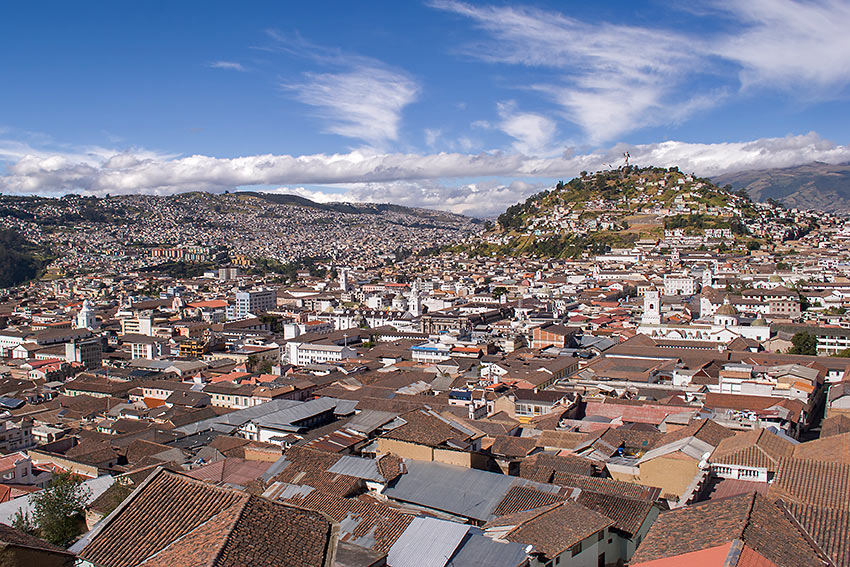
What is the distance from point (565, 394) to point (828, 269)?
4259cm

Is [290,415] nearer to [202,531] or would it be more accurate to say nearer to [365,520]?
[365,520]

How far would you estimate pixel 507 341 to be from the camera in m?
35.5

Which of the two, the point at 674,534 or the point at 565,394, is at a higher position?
the point at 674,534

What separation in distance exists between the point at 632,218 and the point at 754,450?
70369mm

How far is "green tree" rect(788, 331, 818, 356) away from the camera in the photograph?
30.4 m

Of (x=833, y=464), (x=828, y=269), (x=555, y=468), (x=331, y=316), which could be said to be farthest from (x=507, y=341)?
(x=828, y=269)

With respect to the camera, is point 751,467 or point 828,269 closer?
point 751,467

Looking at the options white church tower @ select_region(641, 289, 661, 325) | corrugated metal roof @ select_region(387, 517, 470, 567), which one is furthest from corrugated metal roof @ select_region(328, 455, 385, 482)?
white church tower @ select_region(641, 289, 661, 325)

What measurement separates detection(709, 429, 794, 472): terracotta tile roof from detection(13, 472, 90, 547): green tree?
34.5ft

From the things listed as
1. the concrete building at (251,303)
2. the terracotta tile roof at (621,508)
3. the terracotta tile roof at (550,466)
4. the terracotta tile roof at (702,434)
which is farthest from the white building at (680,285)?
the terracotta tile roof at (621,508)

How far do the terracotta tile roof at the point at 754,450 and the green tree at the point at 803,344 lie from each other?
1923 cm

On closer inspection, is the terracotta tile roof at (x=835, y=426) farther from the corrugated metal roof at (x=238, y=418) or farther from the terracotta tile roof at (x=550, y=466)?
the corrugated metal roof at (x=238, y=418)

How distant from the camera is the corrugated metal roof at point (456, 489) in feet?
34.0

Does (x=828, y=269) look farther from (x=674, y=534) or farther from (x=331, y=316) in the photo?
(x=674, y=534)
